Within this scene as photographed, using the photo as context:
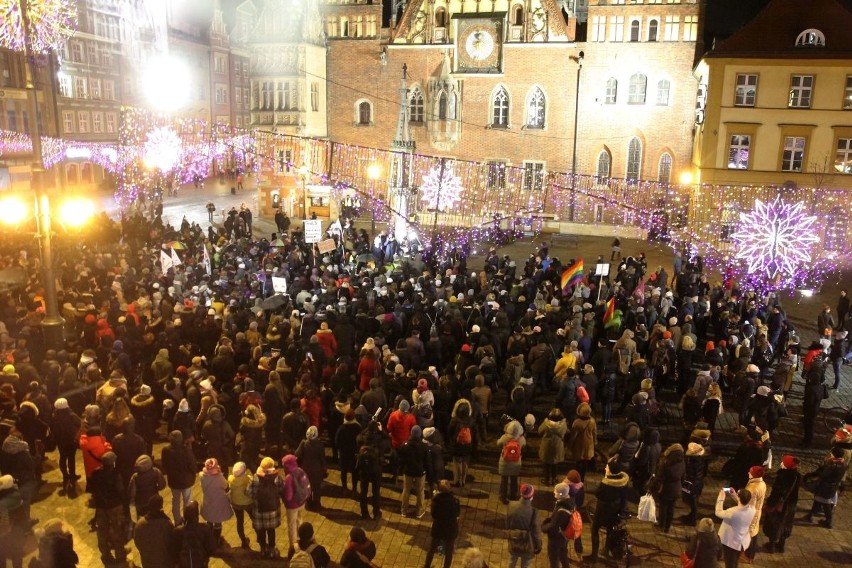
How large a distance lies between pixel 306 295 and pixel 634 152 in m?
24.0

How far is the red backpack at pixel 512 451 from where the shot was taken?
889 centimetres

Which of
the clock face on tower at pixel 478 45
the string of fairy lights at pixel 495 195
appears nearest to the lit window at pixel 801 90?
the string of fairy lights at pixel 495 195

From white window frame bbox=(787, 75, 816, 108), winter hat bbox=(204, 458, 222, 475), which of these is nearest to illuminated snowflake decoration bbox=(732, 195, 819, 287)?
white window frame bbox=(787, 75, 816, 108)

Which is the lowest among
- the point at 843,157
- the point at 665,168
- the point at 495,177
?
the point at 495,177

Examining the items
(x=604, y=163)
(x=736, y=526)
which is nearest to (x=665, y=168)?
(x=604, y=163)

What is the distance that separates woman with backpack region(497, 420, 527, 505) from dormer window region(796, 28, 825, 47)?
26.6 meters

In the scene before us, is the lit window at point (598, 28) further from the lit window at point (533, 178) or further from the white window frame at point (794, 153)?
the white window frame at point (794, 153)

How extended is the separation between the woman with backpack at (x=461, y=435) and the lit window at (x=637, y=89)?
2823 centimetres

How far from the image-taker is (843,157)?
92.9ft

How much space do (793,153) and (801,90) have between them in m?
2.56

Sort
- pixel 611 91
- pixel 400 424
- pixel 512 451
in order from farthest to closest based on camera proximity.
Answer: pixel 611 91
pixel 400 424
pixel 512 451

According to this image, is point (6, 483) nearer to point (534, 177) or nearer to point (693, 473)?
point (693, 473)

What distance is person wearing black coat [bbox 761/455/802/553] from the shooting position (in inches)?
325

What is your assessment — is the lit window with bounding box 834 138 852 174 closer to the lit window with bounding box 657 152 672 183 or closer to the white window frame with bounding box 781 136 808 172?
the white window frame with bounding box 781 136 808 172
